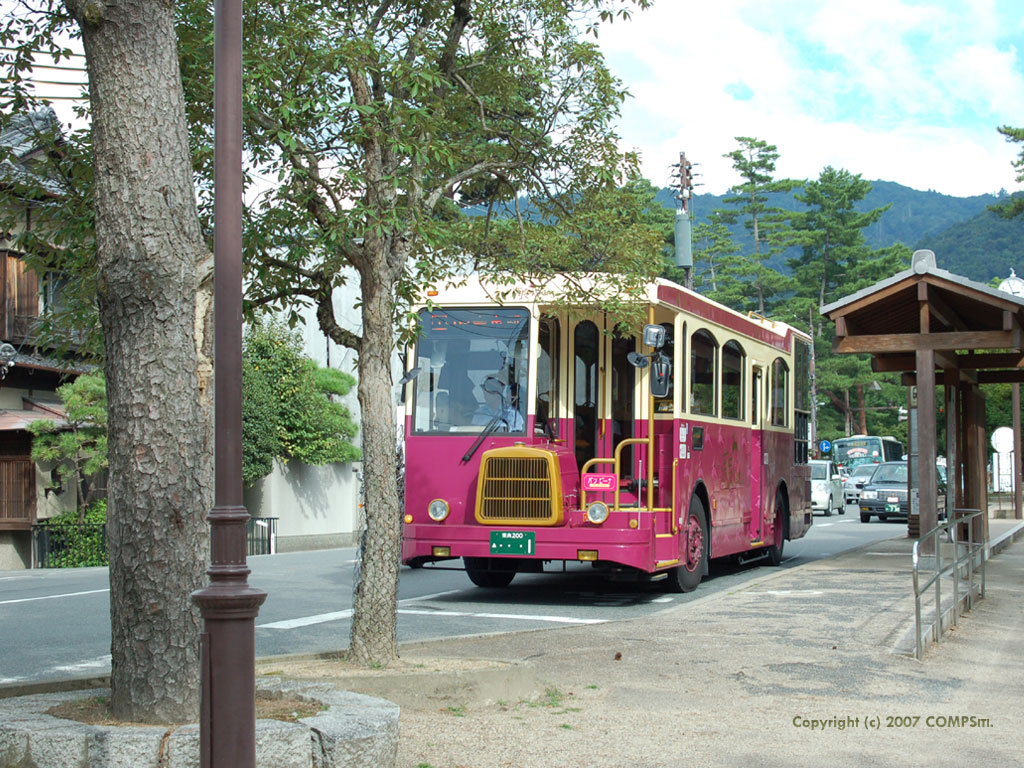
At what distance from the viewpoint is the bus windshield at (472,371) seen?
13344mm

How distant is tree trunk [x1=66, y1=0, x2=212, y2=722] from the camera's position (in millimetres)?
5641

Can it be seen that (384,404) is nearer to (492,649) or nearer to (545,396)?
(492,649)

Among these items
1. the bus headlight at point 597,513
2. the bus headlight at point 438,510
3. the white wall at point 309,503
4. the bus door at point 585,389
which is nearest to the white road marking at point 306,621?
the bus headlight at point 438,510

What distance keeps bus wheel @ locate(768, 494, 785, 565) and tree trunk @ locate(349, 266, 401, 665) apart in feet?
38.6

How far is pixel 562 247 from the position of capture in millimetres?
10305

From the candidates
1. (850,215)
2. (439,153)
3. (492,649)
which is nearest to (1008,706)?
(492,649)

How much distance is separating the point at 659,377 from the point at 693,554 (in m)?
2.68

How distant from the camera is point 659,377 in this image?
1317 centimetres

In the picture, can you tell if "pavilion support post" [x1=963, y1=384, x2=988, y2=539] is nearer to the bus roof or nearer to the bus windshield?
the bus roof

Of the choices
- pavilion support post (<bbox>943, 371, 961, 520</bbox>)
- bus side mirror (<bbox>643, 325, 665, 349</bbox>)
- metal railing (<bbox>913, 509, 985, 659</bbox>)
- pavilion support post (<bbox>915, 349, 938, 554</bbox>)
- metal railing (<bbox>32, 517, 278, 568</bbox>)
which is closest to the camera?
metal railing (<bbox>913, 509, 985, 659</bbox>)

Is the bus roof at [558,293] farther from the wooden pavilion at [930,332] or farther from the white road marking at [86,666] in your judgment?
the white road marking at [86,666]

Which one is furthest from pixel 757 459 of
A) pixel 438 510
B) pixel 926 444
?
pixel 438 510

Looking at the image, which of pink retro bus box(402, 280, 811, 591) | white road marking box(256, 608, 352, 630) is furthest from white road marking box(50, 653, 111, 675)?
pink retro bus box(402, 280, 811, 591)

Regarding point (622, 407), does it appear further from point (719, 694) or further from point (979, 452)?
point (979, 452)
